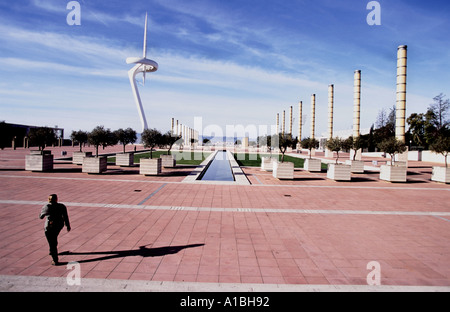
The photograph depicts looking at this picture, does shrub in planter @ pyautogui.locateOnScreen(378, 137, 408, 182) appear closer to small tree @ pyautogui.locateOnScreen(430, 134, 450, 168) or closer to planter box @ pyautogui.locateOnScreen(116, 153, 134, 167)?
small tree @ pyautogui.locateOnScreen(430, 134, 450, 168)

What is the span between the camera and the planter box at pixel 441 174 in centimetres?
1736

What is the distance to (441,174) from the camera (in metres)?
17.7

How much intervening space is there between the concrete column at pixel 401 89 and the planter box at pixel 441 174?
1306 cm

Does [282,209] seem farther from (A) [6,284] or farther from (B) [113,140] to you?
(B) [113,140]

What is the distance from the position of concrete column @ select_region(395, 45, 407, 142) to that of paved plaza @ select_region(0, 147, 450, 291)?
21.1 meters

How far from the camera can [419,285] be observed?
4816mm

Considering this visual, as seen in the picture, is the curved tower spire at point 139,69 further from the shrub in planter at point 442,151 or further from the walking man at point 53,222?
the walking man at point 53,222

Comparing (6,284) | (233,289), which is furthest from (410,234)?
(6,284)

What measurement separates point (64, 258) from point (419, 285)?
7.08m

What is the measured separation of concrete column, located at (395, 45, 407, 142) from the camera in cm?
2966

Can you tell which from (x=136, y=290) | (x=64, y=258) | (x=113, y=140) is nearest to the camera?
(x=136, y=290)

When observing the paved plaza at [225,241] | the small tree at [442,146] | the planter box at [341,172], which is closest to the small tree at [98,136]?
the paved plaza at [225,241]

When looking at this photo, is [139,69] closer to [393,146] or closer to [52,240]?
[393,146]

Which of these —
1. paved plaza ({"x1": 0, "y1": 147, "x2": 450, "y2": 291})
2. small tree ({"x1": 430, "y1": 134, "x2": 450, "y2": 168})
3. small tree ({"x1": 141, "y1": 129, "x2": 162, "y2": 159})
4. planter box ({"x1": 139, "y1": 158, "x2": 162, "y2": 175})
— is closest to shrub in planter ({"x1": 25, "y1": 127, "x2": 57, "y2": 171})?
paved plaza ({"x1": 0, "y1": 147, "x2": 450, "y2": 291})
